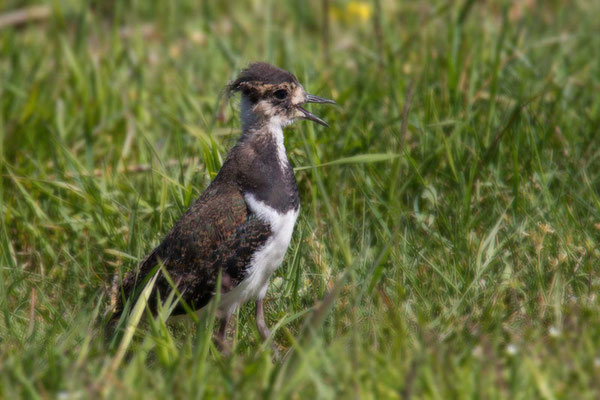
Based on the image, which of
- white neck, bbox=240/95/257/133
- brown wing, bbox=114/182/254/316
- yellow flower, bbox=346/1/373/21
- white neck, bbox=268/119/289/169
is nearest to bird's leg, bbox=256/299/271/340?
brown wing, bbox=114/182/254/316

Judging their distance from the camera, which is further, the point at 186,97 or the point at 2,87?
the point at 2,87

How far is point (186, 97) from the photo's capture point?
221 inches

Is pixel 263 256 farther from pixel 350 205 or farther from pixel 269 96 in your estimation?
pixel 350 205

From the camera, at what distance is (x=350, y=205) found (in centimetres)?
467

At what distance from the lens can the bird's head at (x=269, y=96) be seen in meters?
4.13

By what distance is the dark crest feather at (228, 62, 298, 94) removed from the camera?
13.6ft

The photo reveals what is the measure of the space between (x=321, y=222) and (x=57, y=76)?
9.42 ft

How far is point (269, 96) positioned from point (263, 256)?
809 millimetres

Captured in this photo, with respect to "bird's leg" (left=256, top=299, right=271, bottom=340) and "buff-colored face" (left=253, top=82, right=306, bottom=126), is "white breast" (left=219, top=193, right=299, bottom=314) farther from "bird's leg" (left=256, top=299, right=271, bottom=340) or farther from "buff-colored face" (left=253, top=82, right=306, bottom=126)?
"buff-colored face" (left=253, top=82, right=306, bottom=126)

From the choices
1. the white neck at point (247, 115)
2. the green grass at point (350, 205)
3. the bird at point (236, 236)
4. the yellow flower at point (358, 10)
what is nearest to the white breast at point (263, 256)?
the bird at point (236, 236)

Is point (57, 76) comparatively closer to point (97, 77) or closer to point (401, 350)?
point (97, 77)

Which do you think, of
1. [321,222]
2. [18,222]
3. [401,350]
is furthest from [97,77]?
[401,350]

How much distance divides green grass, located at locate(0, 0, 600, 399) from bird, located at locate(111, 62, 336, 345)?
18 centimetres

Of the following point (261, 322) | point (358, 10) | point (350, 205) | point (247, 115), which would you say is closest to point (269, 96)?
point (247, 115)
